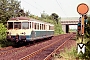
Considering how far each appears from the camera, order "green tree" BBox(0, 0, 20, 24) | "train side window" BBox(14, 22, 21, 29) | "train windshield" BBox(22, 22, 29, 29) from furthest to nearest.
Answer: "green tree" BBox(0, 0, 20, 24) < "train side window" BBox(14, 22, 21, 29) < "train windshield" BBox(22, 22, 29, 29)

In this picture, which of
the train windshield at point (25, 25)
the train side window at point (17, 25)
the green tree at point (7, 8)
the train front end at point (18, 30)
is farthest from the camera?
the green tree at point (7, 8)

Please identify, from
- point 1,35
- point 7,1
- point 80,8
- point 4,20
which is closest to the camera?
point 80,8

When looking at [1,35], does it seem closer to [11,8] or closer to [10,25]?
[10,25]

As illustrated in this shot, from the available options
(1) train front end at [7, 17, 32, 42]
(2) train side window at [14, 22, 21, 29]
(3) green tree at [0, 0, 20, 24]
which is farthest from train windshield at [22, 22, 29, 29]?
(3) green tree at [0, 0, 20, 24]

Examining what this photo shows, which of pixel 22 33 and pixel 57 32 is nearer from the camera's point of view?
pixel 22 33

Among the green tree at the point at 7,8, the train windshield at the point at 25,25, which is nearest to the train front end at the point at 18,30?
the train windshield at the point at 25,25

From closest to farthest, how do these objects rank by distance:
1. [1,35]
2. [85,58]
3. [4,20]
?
[85,58]
[1,35]
[4,20]

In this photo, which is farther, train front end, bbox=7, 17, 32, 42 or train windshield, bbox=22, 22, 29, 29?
train windshield, bbox=22, 22, 29, 29

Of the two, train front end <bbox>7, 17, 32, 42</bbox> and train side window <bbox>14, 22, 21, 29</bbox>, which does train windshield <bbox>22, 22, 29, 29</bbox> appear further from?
train side window <bbox>14, 22, 21, 29</bbox>

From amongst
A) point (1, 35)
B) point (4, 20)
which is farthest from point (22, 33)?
point (4, 20)

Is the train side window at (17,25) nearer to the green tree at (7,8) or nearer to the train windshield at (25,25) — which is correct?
the train windshield at (25,25)

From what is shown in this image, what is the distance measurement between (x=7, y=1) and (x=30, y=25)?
22.2 meters

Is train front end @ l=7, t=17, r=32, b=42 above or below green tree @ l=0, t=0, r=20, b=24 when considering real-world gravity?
below

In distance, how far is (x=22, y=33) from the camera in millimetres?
23469
